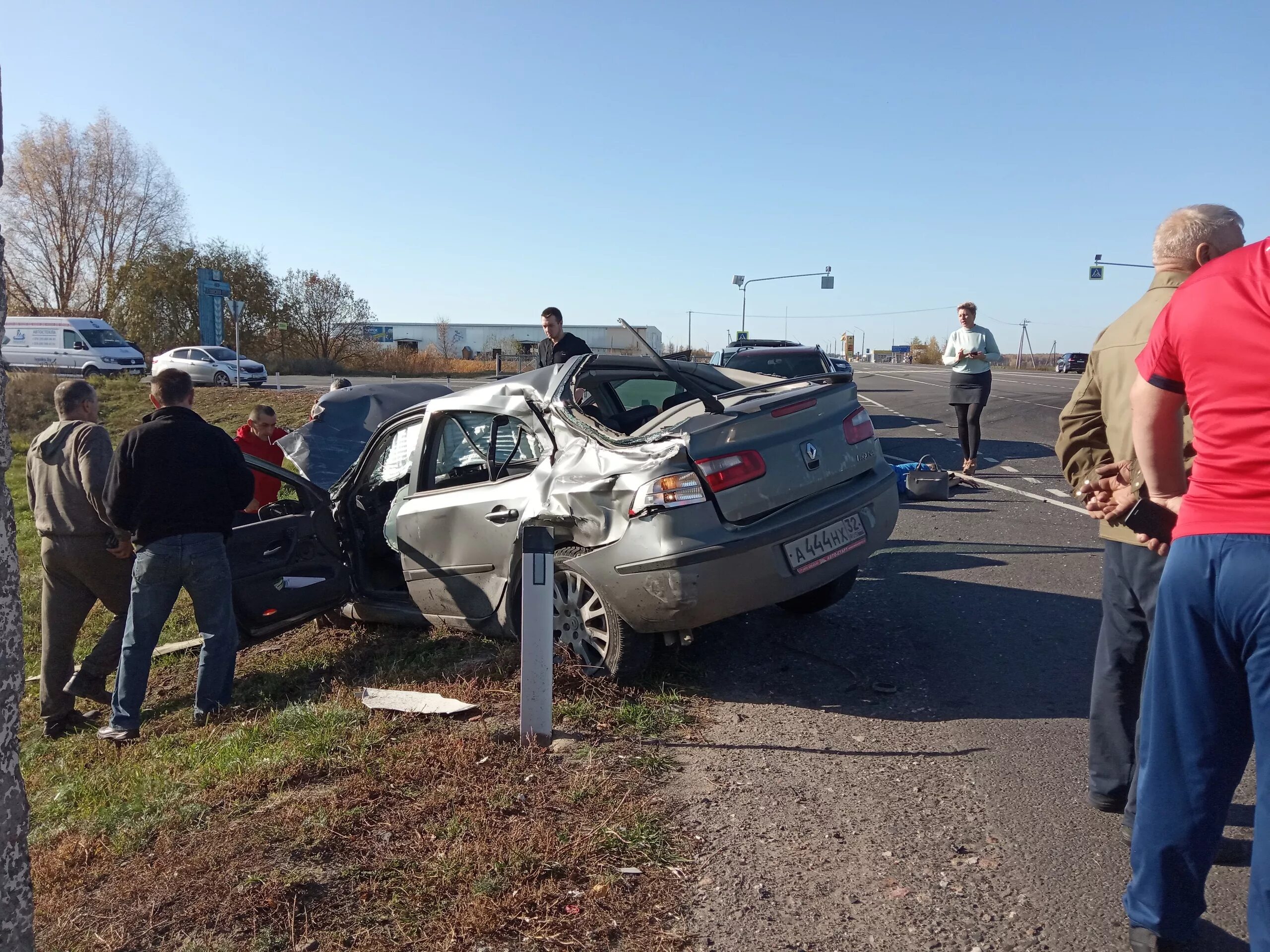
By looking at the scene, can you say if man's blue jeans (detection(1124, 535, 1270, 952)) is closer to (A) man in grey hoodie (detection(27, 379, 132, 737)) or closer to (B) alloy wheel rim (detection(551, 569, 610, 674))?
(B) alloy wheel rim (detection(551, 569, 610, 674))

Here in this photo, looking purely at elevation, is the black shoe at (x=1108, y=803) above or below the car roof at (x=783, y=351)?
below

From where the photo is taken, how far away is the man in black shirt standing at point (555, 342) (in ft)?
27.3

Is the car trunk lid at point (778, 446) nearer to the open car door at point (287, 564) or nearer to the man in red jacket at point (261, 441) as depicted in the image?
the open car door at point (287, 564)

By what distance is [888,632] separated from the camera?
550cm

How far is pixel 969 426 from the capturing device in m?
11.1

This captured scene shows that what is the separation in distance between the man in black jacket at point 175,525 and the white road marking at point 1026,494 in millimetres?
6581

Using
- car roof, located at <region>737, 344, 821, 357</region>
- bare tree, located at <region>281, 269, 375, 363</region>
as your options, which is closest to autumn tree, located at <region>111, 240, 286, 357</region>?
bare tree, located at <region>281, 269, 375, 363</region>

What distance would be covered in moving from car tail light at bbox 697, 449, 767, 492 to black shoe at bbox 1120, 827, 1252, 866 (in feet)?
6.87

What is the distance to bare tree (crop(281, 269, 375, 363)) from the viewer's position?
47625 millimetres

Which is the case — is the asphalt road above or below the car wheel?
below

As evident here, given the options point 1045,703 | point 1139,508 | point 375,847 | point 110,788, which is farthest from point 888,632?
point 110,788

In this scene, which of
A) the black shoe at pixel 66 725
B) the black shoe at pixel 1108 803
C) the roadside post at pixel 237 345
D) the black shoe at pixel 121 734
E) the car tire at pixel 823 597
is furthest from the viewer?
the roadside post at pixel 237 345

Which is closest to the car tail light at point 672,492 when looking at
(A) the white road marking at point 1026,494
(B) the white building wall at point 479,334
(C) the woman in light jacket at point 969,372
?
(A) the white road marking at point 1026,494

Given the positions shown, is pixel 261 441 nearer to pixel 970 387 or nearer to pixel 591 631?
pixel 591 631
